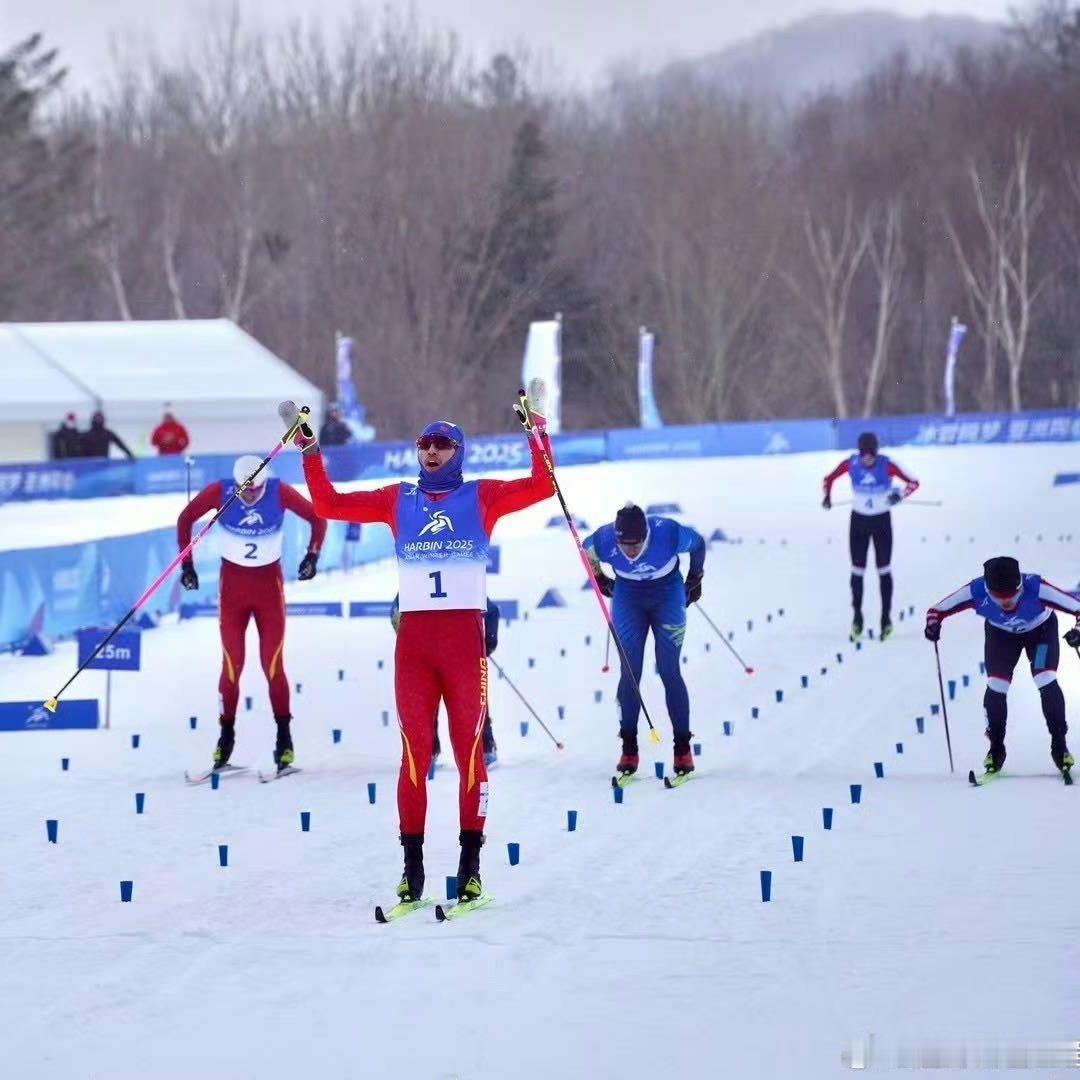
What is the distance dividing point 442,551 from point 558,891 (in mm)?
1479

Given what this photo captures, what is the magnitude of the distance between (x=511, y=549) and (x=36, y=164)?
42.0 m

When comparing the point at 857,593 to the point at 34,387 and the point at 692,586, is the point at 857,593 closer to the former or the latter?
the point at 692,586

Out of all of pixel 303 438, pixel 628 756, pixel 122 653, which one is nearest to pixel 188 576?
pixel 122 653

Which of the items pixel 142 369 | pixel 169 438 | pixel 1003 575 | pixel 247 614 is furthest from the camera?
pixel 142 369

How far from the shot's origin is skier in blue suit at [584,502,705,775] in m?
11.5

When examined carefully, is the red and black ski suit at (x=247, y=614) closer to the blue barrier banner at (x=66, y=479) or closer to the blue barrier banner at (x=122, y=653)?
the blue barrier banner at (x=122, y=653)

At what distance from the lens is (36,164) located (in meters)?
64.9

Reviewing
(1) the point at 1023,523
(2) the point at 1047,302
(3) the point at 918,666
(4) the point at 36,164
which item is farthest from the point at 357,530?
(2) the point at 1047,302

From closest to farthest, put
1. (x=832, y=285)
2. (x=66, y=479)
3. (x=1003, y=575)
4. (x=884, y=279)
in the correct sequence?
(x=1003, y=575) → (x=66, y=479) → (x=832, y=285) → (x=884, y=279)

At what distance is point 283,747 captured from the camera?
11906mm

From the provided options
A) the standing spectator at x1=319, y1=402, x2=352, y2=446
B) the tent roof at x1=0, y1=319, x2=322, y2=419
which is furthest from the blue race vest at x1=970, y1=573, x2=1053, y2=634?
the tent roof at x1=0, y1=319, x2=322, y2=419

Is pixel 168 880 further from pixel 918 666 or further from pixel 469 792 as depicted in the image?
pixel 918 666

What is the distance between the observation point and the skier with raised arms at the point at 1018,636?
1098 cm

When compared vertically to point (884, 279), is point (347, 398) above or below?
below
